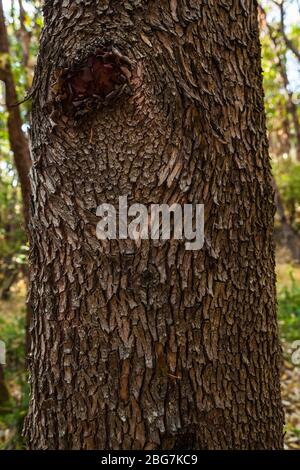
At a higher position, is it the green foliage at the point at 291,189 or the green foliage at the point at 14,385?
the green foliage at the point at 291,189

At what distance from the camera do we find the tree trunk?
135cm

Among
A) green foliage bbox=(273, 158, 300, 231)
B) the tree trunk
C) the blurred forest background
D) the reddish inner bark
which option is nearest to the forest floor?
the blurred forest background

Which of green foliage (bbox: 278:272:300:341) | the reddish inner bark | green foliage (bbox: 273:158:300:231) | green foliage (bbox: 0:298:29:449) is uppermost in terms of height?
green foliage (bbox: 273:158:300:231)

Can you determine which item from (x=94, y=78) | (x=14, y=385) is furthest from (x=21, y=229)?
(x=94, y=78)

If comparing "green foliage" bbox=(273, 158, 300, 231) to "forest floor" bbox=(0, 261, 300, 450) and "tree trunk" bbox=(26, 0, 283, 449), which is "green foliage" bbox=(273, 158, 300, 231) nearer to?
"forest floor" bbox=(0, 261, 300, 450)

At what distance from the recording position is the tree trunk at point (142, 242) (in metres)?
1.35

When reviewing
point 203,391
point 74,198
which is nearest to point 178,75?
point 74,198

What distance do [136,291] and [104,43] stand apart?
80 centimetres

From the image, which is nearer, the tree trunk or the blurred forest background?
the tree trunk

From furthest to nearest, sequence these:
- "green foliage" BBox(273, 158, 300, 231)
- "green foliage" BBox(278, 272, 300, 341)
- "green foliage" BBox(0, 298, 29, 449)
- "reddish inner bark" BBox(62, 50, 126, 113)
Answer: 1. "green foliage" BBox(273, 158, 300, 231)
2. "green foliage" BBox(278, 272, 300, 341)
3. "green foliage" BBox(0, 298, 29, 449)
4. "reddish inner bark" BBox(62, 50, 126, 113)

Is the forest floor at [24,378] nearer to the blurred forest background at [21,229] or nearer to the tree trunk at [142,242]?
the blurred forest background at [21,229]

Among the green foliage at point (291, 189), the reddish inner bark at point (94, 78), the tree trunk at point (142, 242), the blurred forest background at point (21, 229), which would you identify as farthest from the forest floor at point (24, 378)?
the green foliage at point (291, 189)

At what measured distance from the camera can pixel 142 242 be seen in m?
1.37

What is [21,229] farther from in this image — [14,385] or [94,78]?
[94,78]
